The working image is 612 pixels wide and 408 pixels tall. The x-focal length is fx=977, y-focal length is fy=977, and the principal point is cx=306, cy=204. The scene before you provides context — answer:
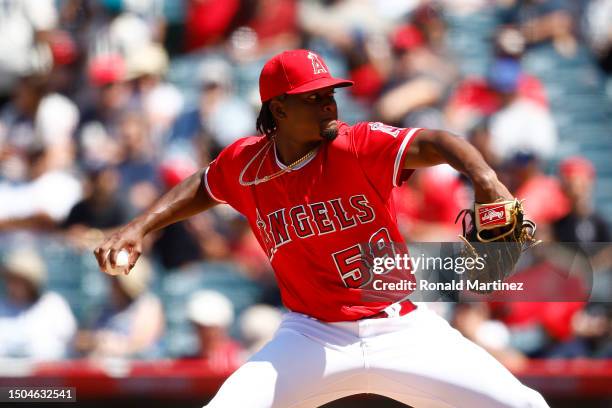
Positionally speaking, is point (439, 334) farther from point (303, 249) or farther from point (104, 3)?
point (104, 3)

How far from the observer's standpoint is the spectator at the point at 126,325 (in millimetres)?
6254

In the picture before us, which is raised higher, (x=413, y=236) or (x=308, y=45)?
(x=308, y=45)

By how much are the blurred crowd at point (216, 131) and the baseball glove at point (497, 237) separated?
228cm

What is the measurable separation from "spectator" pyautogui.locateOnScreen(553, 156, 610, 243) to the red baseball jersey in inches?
119

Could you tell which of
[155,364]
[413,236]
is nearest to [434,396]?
[155,364]

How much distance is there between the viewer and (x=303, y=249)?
3.70m

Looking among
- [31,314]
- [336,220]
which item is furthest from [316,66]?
[31,314]

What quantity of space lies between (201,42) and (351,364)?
16.7 ft

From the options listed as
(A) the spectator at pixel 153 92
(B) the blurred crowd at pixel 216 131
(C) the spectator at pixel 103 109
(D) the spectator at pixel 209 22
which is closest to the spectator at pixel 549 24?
(B) the blurred crowd at pixel 216 131

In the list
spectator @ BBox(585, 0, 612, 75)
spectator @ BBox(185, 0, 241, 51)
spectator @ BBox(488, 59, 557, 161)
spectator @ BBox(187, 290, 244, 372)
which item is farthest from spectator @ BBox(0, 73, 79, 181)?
spectator @ BBox(585, 0, 612, 75)

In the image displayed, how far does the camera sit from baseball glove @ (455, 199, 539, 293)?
10.3 feet

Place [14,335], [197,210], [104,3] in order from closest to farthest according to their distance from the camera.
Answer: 1. [197,210]
2. [14,335]
3. [104,3]

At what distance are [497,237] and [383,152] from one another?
54cm

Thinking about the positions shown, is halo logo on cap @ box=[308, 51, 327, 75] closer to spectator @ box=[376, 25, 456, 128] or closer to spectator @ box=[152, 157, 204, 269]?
spectator @ box=[152, 157, 204, 269]
